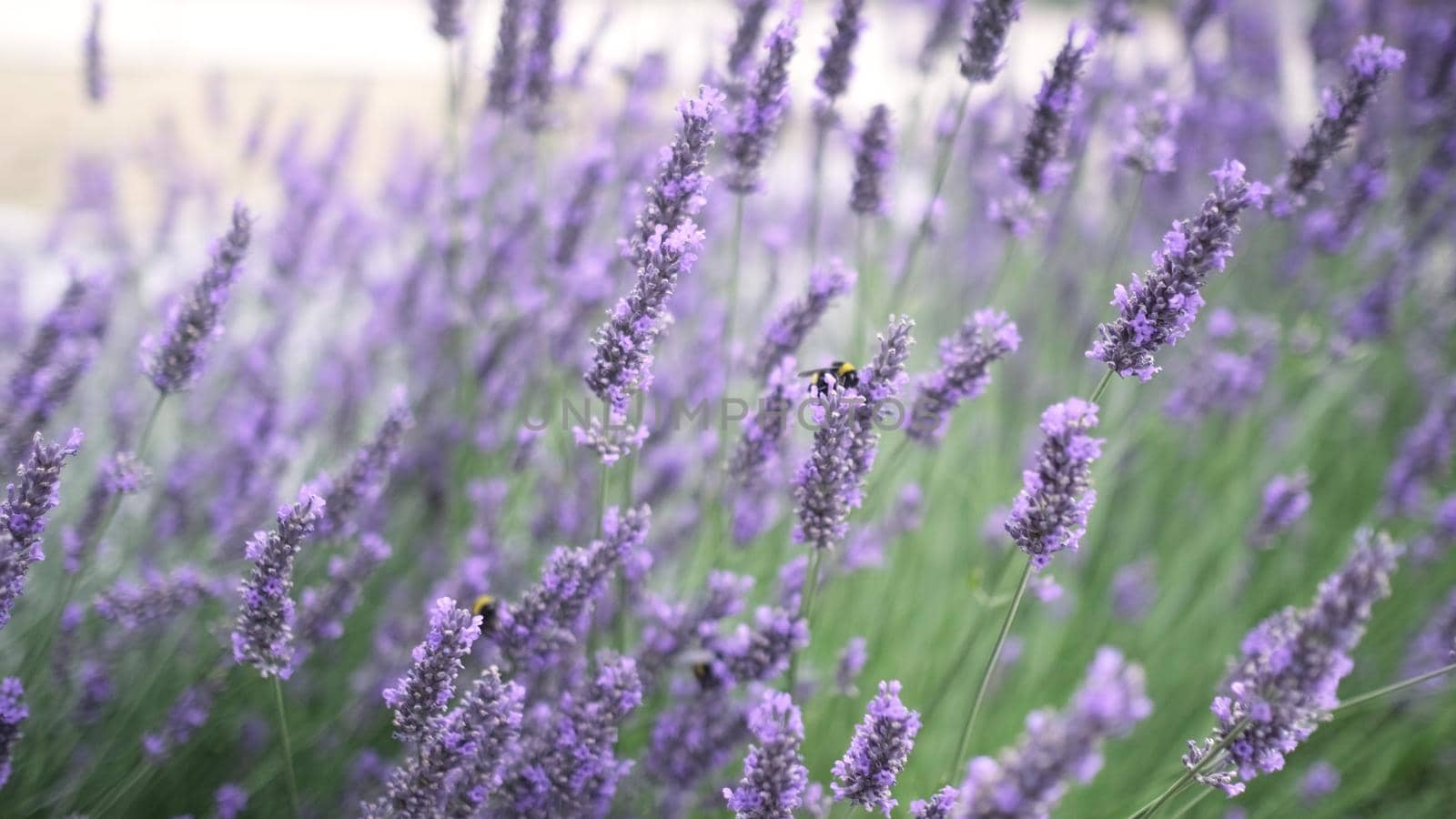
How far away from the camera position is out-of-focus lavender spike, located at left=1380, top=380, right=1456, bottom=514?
2.01 m

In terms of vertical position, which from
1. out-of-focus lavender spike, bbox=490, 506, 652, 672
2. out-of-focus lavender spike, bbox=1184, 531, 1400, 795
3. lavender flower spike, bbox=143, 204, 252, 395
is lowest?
out-of-focus lavender spike, bbox=1184, 531, 1400, 795

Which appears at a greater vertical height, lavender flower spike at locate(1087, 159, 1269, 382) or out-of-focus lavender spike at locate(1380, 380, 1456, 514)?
out-of-focus lavender spike at locate(1380, 380, 1456, 514)

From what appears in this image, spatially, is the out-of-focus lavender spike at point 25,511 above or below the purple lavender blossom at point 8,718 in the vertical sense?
above

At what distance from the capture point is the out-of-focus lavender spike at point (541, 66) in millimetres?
1982

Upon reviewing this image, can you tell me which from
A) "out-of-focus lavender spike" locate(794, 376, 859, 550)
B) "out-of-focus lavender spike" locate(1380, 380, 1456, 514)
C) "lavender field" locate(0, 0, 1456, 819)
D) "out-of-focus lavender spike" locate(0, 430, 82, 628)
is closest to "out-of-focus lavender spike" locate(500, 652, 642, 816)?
"lavender field" locate(0, 0, 1456, 819)

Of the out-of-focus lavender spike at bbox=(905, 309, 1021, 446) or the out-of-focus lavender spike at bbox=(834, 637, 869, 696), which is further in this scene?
the out-of-focus lavender spike at bbox=(834, 637, 869, 696)

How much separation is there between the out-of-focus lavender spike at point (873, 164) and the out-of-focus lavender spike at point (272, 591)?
42.2 inches

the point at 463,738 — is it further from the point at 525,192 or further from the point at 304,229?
the point at 304,229

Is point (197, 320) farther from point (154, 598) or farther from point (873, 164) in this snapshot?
point (873, 164)

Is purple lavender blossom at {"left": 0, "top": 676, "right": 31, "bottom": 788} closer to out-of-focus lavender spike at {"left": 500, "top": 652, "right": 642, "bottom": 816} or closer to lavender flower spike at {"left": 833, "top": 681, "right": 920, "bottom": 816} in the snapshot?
out-of-focus lavender spike at {"left": 500, "top": 652, "right": 642, "bottom": 816}

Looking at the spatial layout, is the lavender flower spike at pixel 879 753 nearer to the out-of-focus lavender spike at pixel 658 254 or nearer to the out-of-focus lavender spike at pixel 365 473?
the out-of-focus lavender spike at pixel 658 254

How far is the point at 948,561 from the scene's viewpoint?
2668 mm

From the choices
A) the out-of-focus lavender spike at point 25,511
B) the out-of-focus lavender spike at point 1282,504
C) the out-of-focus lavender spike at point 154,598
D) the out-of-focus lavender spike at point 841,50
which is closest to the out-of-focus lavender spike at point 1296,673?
the out-of-focus lavender spike at point 1282,504

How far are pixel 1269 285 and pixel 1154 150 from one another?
1.51 metres
